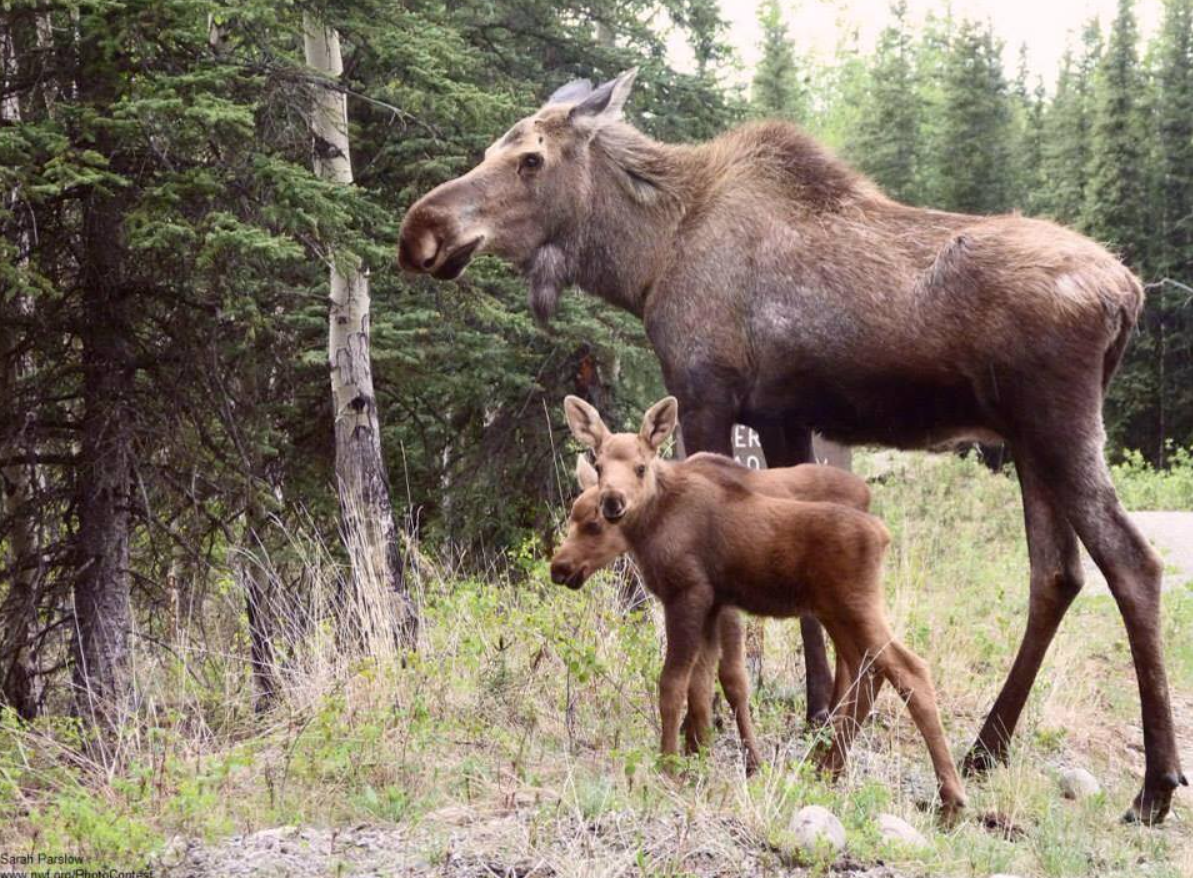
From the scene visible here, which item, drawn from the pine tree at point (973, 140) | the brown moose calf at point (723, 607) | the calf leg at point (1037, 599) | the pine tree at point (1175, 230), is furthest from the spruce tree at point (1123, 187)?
the brown moose calf at point (723, 607)

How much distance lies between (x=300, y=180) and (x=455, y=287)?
2.74m

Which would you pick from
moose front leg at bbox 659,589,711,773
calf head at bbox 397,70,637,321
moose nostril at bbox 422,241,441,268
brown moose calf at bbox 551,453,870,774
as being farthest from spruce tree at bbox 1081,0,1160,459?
moose front leg at bbox 659,589,711,773

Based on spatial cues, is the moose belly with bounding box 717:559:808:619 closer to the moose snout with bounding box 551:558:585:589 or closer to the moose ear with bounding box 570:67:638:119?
the moose snout with bounding box 551:558:585:589

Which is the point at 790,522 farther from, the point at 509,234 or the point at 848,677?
the point at 509,234

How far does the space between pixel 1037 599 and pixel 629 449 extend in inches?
86.2

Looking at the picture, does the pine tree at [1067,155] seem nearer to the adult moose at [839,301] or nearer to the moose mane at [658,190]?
the moose mane at [658,190]

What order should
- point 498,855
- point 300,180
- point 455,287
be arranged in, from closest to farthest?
point 498,855 < point 300,180 < point 455,287

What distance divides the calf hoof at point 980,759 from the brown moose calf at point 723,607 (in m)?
1.12

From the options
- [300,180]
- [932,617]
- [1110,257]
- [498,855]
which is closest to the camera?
[498,855]

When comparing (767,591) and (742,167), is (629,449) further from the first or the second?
(742,167)

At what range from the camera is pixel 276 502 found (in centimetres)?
939

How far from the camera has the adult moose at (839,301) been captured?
5969 mm

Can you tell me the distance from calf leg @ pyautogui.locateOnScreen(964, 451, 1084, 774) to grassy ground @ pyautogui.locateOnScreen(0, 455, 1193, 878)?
190mm

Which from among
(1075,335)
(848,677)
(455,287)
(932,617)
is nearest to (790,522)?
(848,677)
